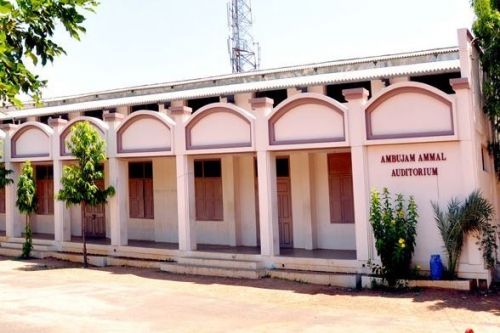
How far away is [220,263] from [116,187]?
13.8ft

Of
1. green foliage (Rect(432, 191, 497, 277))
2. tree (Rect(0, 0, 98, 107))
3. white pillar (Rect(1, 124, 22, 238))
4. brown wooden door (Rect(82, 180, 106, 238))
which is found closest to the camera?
tree (Rect(0, 0, 98, 107))

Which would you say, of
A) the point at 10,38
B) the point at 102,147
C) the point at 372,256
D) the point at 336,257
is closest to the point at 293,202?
the point at 336,257

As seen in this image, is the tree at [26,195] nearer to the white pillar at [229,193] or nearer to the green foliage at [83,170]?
the green foliage at [83,170]

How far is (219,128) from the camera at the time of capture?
13.4 m

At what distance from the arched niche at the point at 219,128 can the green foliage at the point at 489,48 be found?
593cm

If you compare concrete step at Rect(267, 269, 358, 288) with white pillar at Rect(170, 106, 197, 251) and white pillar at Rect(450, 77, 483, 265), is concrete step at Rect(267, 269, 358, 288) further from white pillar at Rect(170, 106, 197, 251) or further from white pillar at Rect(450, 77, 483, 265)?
white pillar at Rect(170, 106, 197, 251)

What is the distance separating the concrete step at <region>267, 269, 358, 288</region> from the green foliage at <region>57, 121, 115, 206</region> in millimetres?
5748

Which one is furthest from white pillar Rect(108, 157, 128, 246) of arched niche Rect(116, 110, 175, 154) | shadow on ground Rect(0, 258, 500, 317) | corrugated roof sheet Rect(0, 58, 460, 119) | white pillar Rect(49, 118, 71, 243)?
corrugated roof sheet Rect(0, 58, 460, 119)

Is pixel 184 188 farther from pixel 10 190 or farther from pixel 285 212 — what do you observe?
pixel 10 190

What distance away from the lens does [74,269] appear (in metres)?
14.5

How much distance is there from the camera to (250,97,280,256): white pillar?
1271 cm

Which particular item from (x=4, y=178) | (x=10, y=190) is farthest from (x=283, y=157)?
(x=10, y=190)

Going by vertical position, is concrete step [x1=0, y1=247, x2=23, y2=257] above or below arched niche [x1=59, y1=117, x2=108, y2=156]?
below

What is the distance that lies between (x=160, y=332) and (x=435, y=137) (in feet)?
22.3
